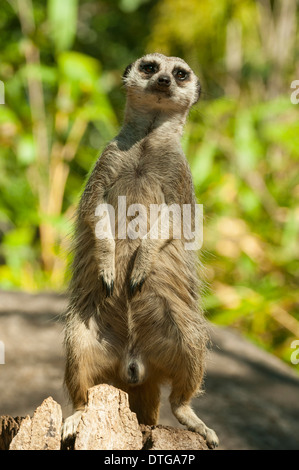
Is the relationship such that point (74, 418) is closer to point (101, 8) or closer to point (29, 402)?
point (29, 402)

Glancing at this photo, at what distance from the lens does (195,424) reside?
2.31m

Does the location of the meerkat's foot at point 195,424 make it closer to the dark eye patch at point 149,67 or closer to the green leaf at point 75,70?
the dark eye patch at point 149,67

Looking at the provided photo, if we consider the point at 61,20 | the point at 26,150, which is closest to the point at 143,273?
the point at 26,150

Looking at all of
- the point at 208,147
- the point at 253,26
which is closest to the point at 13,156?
the point at 208,147

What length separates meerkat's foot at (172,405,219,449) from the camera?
225 centimetres

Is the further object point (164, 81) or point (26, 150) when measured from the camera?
point (26, 150)

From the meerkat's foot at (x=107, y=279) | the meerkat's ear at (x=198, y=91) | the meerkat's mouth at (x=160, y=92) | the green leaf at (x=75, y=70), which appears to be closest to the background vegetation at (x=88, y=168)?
the green leaf at (x=75, y=70)

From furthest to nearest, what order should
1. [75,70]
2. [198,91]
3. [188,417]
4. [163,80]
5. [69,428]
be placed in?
1. [75,70]
2. [198,91]
3. [188,417]
4. [163,80]
5. [69,428]

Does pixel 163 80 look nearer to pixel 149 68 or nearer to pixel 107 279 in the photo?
pixel 149 68

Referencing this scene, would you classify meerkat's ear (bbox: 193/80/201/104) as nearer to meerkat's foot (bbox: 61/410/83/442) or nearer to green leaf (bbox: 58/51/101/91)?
meerkat's foot (bbox: 61/410/83/442)

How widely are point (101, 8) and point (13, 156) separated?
5883mm

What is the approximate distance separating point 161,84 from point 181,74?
178 mm

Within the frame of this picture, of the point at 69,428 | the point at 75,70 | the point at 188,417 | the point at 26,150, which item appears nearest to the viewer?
the point at 69,428

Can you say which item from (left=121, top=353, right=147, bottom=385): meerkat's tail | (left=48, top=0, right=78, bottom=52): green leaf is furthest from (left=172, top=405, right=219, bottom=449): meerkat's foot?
(left=48, top=0, right=78, bottom=52): green leaf
